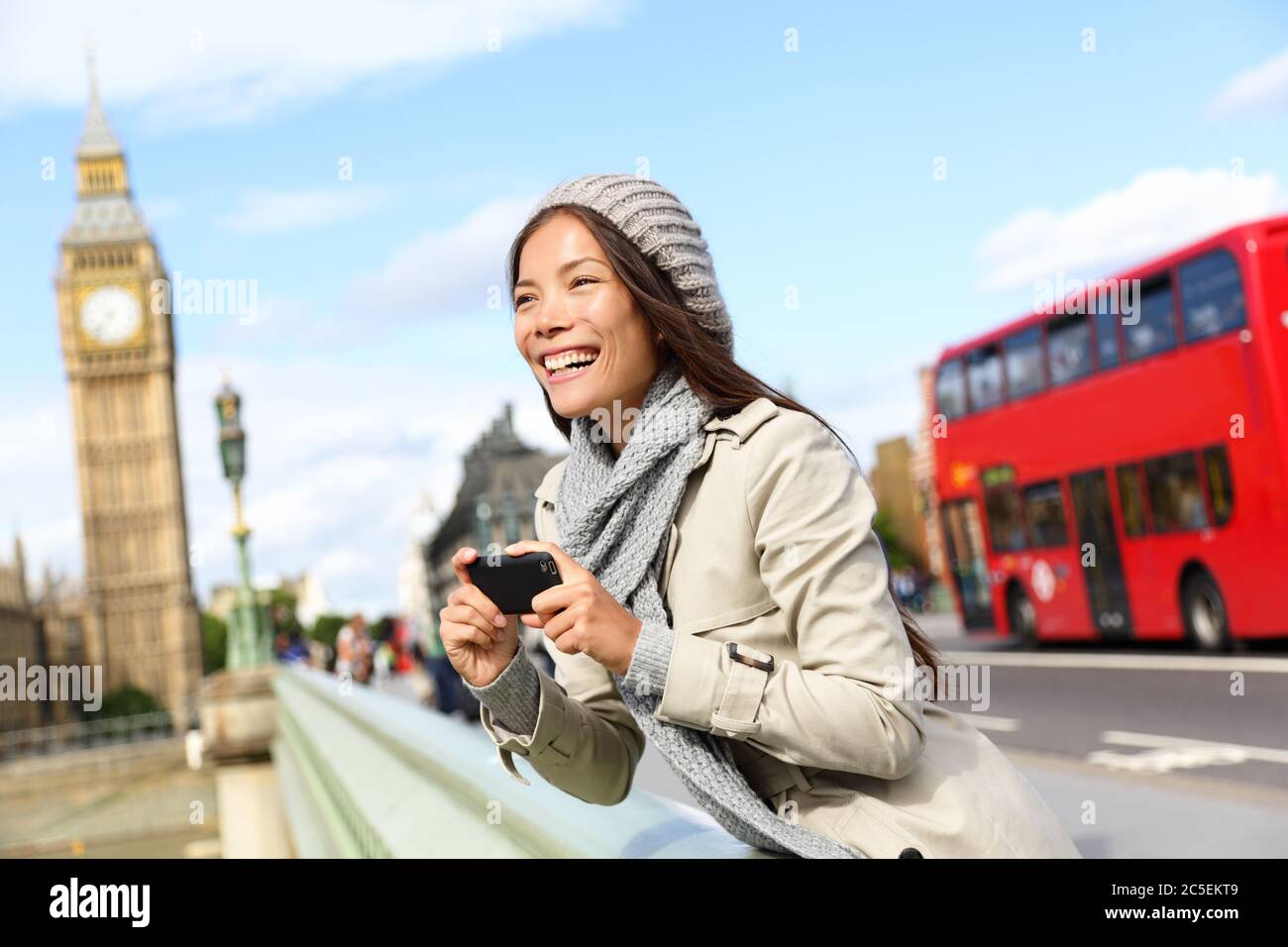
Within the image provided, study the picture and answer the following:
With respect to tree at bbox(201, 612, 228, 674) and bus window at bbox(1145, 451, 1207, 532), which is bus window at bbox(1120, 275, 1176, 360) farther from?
tree at bbox(201, 612, 228, 674)

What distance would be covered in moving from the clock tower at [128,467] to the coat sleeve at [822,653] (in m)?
90.7

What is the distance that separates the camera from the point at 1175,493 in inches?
557

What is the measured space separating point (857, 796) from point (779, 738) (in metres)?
0.13

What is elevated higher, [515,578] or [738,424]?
[738,424]

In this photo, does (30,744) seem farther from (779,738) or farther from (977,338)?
A: (779,738)

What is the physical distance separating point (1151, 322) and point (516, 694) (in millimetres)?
12972

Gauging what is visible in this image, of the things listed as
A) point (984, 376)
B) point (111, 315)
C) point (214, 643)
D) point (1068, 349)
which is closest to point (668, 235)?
point (1068, 349)

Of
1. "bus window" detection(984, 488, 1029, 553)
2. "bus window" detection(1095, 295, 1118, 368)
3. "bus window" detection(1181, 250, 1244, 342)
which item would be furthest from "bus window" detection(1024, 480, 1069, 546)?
"bus window" detection(1181, 250, 1244, 342)

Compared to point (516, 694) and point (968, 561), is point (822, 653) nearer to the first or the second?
point (516, 694)

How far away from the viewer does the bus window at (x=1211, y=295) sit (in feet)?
42.0

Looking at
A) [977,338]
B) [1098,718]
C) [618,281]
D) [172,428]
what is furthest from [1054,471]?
[172,428]

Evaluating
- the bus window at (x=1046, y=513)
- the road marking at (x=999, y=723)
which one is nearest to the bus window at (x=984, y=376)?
the bus window at (x=1046, y=513)

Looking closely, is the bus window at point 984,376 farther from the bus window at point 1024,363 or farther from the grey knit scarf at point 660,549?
the grey knit scarf at point 660,549

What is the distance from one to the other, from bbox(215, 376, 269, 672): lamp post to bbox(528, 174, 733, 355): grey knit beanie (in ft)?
52.0
